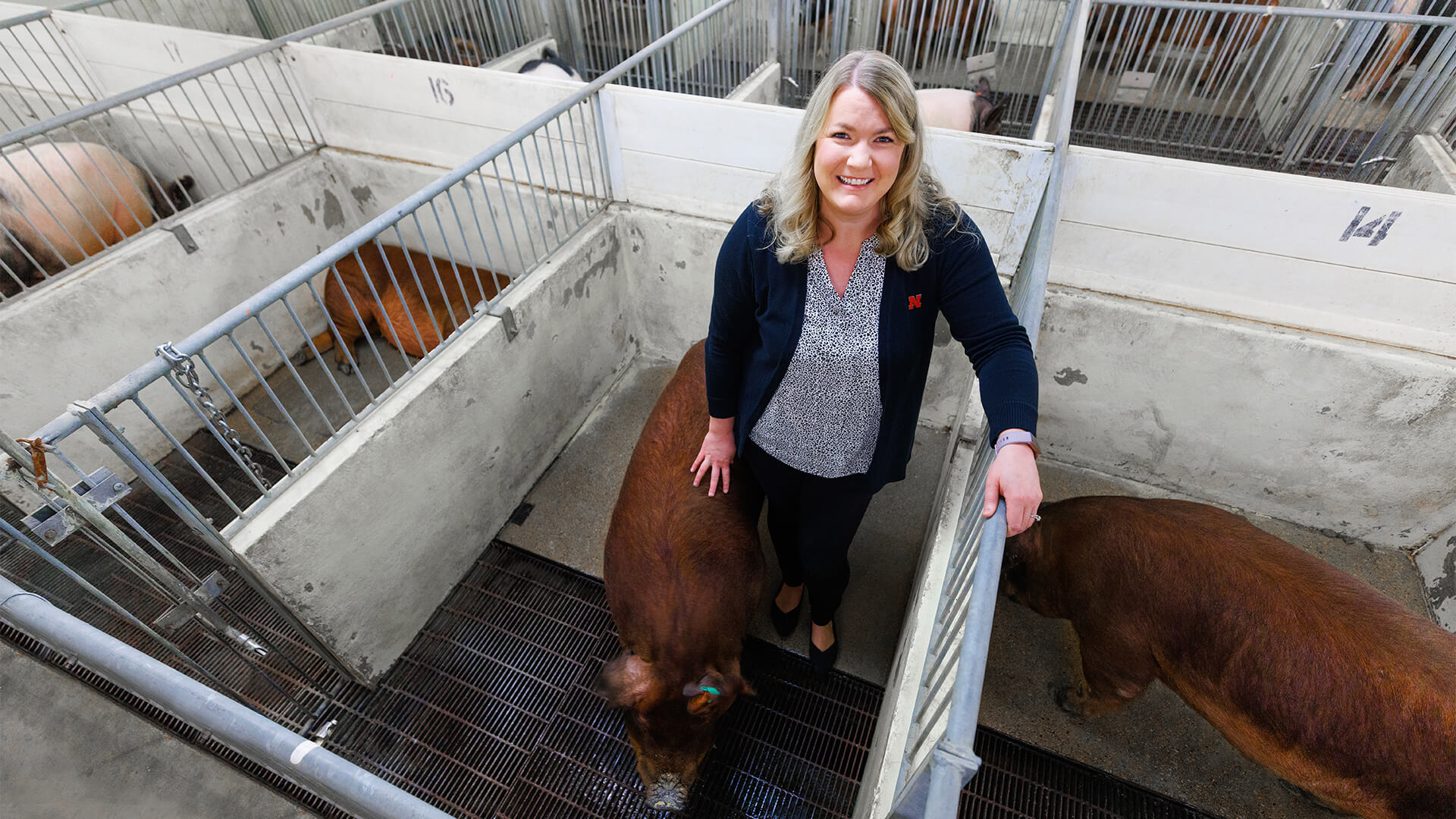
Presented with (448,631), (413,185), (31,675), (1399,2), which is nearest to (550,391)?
(448,631)

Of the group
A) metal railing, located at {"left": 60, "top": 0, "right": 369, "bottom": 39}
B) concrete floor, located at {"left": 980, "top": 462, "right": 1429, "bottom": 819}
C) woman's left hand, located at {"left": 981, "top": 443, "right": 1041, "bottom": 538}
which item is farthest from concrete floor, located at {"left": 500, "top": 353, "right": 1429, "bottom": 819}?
metal railing, located at {"left": 60, "top": 0, "right": 369, "bottom": 39}

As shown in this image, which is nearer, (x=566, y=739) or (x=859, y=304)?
(x=859, y=304)

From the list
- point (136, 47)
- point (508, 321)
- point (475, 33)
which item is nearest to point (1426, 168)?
Answer: point (508, 321)

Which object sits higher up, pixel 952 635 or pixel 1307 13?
pixel 1307 13

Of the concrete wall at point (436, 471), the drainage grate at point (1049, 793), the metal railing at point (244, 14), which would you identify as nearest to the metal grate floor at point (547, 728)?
the drainage grate at point (1049, 793)

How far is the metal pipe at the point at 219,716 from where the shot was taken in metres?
0.97

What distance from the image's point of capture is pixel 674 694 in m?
2.02

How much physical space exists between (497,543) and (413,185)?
7.66ft

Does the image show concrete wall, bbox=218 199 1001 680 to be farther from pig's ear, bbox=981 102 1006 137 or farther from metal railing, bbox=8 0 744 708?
pig's ear, bbox=981 102 1006 137

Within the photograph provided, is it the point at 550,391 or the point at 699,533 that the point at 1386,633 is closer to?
the point at 699,533

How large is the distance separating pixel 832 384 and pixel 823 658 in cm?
144

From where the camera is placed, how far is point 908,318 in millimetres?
1509

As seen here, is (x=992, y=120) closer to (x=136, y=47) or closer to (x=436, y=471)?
(x=436, y=471)

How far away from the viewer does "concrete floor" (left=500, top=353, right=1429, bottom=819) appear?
2.33 metres
